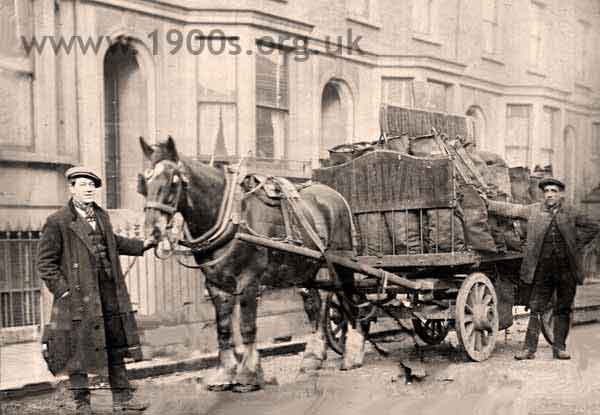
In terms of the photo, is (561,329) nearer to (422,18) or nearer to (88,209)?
(88,209)

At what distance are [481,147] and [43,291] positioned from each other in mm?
11644

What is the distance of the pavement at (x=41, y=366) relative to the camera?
6.23 meters

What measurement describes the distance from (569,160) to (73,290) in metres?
10.6

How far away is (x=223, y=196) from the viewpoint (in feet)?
18.9

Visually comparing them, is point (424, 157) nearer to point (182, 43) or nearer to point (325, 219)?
point (325, 219)

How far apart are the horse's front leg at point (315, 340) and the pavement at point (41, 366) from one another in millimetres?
1146

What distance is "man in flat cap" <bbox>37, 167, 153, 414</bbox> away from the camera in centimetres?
487

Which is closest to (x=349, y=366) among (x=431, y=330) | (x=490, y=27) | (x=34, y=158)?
(x=431, y=330)

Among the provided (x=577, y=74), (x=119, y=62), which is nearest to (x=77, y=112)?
(x=119, y=62)

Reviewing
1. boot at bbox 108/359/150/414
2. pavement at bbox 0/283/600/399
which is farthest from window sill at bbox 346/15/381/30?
boot at bbox 108/359/150/414

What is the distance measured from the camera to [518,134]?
53.8ft

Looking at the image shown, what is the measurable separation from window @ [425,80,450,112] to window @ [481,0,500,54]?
136 cm

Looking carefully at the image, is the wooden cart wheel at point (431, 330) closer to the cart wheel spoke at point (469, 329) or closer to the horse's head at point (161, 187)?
the cart wheel spoke at point (469, 329)

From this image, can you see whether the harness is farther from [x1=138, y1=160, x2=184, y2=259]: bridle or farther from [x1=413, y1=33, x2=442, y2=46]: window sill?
[x1=413, y1=33, x2=442, y2=46]: window sill
